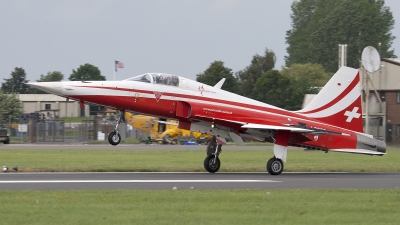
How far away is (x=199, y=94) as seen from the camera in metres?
19.7

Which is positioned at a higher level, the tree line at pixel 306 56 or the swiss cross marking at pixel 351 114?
the tree line at pixel 306 56

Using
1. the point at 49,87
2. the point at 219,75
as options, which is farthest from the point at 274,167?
the point at 219,75

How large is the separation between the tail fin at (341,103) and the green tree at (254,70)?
62.3 metres

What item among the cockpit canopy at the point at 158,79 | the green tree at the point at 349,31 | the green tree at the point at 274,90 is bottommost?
the cockpit canopy at the point at 158,79

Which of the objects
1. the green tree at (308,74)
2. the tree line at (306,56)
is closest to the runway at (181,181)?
the tree line at (306,56)

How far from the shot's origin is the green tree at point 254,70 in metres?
84.6

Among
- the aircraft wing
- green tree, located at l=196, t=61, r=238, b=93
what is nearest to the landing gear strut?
the aircraft wing

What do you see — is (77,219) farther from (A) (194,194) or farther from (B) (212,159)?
(B) (212,159)

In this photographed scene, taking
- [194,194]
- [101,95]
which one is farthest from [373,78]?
[194,194]

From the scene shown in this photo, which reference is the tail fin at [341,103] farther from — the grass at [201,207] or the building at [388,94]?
the building at [388,94]

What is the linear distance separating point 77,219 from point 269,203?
3856 mm

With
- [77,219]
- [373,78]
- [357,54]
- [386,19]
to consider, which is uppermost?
[386,19]

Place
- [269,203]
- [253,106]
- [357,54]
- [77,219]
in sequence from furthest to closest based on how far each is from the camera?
[357,54]
[253,106]
[269,203]
[77,219]

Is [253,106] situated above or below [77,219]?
above
